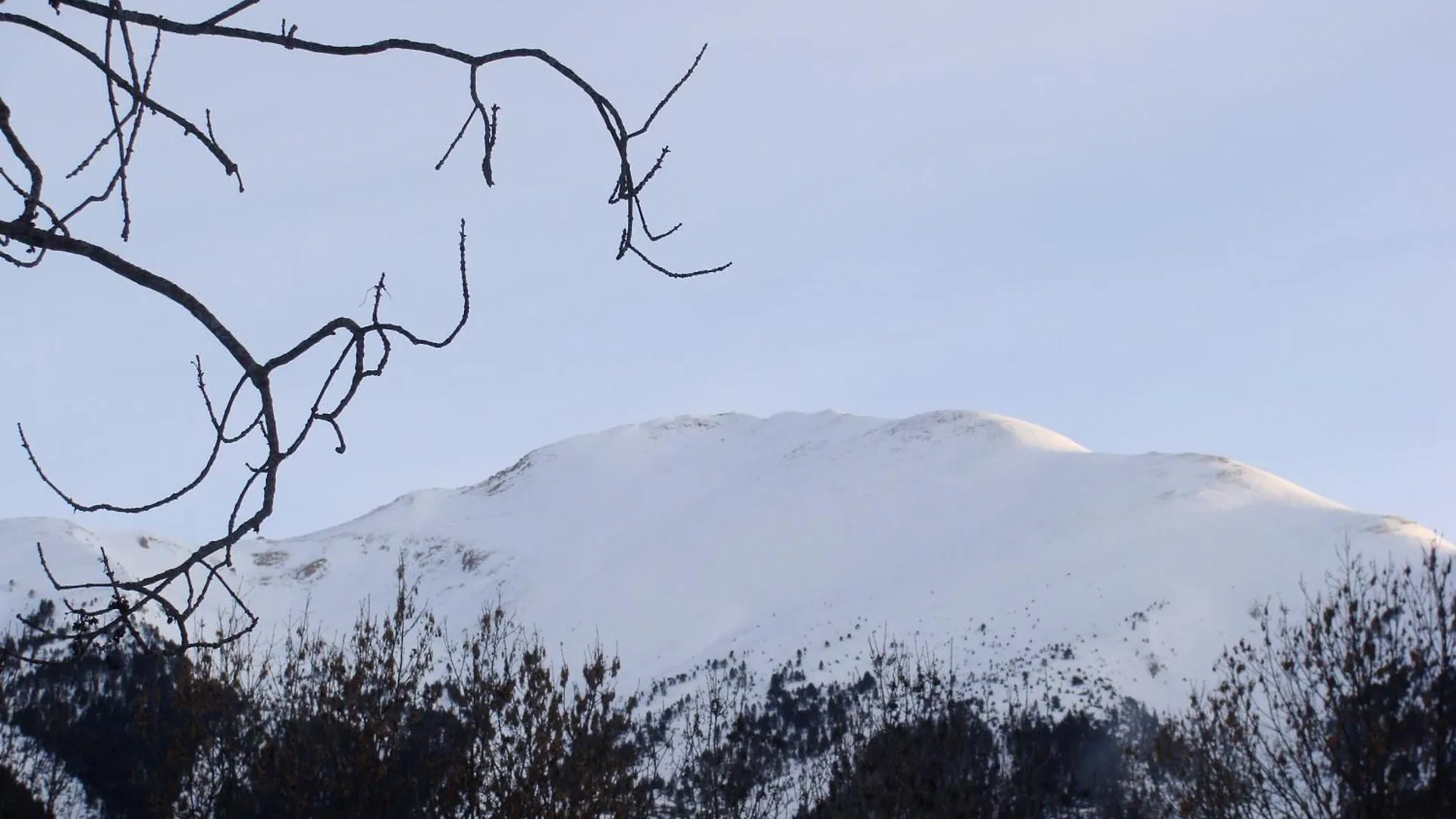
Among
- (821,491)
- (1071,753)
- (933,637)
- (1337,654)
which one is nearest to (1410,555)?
(933,637)

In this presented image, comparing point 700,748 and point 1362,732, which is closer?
point 1362,732

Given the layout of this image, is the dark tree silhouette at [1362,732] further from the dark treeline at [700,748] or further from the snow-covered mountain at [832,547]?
the snow-covered mountain at [832,547]

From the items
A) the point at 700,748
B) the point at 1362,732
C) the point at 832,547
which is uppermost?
the point at 832,547

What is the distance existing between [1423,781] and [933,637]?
6828 cm

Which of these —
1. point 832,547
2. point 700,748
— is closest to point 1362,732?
point 700,748

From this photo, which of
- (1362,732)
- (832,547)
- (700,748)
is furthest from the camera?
(832,547)

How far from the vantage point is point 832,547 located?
11188 centimetres

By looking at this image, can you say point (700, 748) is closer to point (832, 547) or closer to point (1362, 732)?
point (1362, 732)

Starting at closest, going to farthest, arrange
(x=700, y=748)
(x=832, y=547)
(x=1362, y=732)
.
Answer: (x=1362, y=732), (x=700, y=748), (x=832, y=547)

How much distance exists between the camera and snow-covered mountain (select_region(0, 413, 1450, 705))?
261 feet

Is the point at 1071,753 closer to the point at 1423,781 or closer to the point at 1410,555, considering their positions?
the point at 1423,781

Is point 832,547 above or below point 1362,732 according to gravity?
above

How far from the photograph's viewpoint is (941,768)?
38.1 ft

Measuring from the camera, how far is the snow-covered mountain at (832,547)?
7962 cm
